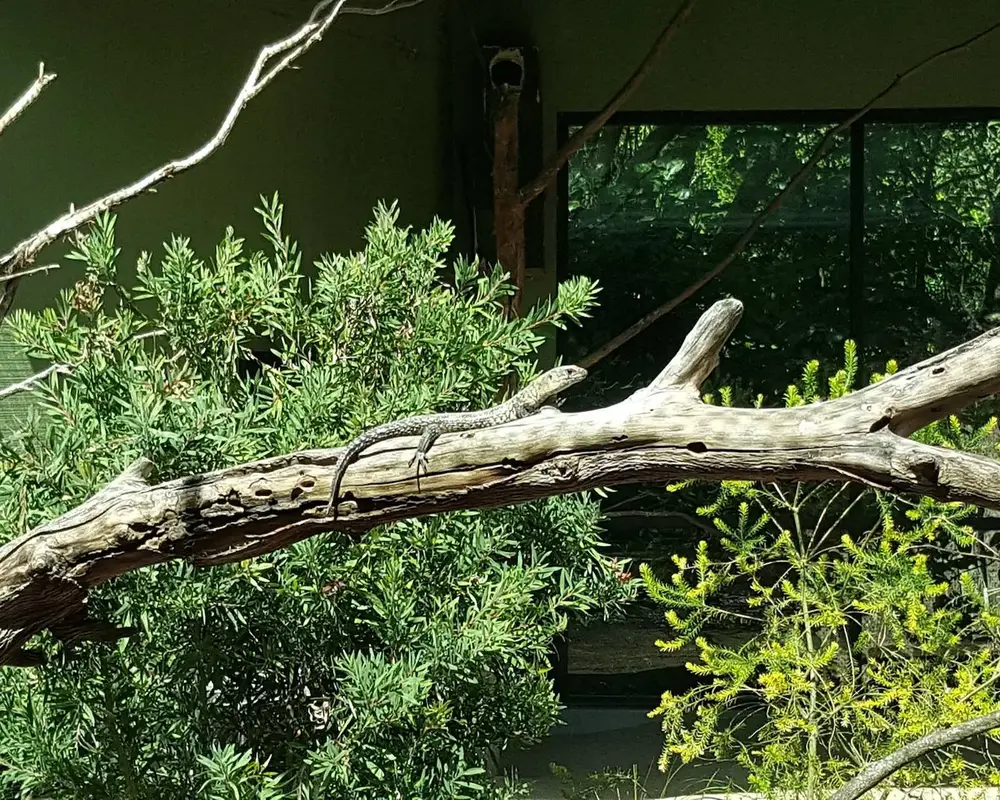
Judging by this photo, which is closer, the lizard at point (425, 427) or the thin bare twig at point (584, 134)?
the lizard at point (425, 427)

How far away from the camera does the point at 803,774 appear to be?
12.2 ft

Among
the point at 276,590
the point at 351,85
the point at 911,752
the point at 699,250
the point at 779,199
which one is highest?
the point at 351,85

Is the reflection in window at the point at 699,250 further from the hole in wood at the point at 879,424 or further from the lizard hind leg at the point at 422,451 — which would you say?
the hole in wood at the point at 879,424

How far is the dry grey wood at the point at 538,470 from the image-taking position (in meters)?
1.44

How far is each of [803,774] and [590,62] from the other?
9.17 ft

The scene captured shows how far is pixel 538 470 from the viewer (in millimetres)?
1560

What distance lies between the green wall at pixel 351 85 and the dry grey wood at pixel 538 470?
1.62m

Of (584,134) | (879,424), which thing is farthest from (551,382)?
(584,134)

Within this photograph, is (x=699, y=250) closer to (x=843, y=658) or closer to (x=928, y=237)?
(x=928, y=237)

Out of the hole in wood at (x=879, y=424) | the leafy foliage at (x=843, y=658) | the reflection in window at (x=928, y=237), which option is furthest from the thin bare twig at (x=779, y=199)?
the hole in wood at (x=879, y=424)

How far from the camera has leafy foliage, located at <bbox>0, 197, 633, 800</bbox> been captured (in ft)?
6.88

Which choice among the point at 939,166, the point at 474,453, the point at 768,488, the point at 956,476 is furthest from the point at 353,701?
the point at 939,166

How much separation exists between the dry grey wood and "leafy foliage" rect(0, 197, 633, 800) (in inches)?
11.5

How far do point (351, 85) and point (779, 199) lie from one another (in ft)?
5.43
